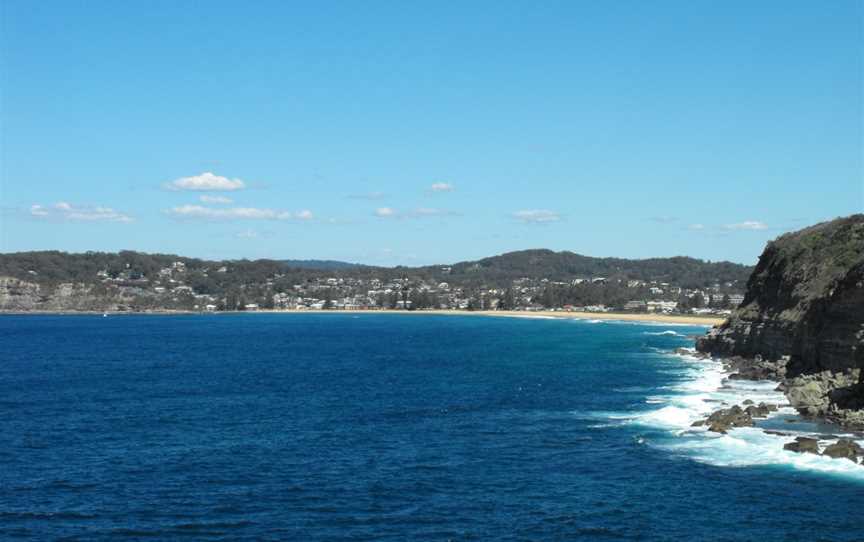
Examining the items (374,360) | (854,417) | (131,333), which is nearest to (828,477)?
(854,417)

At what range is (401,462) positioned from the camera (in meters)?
47.7

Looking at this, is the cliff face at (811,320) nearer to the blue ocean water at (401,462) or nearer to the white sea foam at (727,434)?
the white sea foam at (727,434)

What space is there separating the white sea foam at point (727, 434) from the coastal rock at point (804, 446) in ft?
1.50

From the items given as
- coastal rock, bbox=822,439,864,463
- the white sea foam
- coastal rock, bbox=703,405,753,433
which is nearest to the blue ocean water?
the white sea foam

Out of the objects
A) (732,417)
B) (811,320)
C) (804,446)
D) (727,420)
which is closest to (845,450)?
(804,446)

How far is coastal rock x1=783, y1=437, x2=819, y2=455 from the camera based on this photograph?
48656 mm

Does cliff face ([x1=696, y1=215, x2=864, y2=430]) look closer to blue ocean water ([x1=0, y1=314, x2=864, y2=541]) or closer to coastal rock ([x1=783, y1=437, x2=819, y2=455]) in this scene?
blue ocean water ([x1=0, y1=314, x2=864, y2=541])

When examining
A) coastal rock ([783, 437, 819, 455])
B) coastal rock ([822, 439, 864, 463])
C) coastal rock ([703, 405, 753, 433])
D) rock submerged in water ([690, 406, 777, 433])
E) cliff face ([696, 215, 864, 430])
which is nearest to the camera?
coastal rock ([822, 439, 864, 463])

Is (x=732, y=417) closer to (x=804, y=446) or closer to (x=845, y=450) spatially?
(x=804, y=446)

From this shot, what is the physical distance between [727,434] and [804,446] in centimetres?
664

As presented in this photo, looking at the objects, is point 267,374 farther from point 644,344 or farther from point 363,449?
point 644,344

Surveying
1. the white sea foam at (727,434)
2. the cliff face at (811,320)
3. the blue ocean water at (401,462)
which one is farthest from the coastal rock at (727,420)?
the cliff face at (811,320)

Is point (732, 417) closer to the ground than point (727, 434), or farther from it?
farther from it

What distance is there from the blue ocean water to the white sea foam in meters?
0.26
